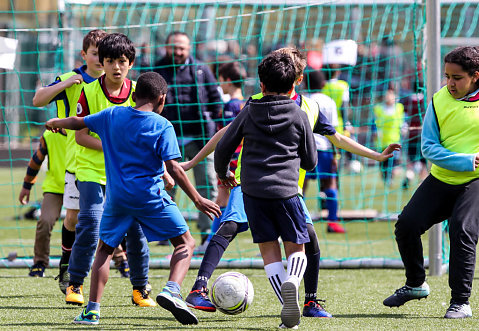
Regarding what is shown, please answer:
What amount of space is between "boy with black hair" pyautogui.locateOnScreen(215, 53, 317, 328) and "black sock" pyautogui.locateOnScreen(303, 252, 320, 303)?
35 cm

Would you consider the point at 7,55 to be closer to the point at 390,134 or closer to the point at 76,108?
the point at 76,108

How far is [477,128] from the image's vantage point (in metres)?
4.73

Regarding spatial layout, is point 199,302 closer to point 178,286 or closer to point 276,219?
point 178,286

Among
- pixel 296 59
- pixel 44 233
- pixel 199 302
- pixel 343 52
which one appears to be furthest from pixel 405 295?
pixel 343 52

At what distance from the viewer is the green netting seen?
7.82 m

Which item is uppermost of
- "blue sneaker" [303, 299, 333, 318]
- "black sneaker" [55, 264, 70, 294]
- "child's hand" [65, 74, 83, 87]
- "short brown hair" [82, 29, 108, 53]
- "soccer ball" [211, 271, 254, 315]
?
"short brown hair" [82, 29, 108, 53]

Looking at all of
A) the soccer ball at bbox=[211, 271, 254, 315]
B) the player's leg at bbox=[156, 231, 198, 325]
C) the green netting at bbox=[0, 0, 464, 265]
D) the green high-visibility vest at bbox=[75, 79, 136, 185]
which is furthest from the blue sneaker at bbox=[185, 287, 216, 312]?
the green netting at bbox=[0, 0, 464, 265]

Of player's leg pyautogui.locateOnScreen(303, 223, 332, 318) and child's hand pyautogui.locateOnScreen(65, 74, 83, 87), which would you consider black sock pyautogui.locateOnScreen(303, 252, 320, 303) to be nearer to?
player's leg pyautogui.locateOnScreen(303, 223, 332, 318)

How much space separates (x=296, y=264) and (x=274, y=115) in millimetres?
770

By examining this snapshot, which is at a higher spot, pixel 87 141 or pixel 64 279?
pixel 87 141

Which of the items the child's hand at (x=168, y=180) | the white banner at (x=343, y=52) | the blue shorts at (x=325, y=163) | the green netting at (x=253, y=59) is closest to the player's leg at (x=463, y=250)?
the child's hand at (x=168, y=180)

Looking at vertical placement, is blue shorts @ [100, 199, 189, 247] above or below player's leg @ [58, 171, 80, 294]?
above

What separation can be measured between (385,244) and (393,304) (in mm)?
3593

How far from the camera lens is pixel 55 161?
655 cm
